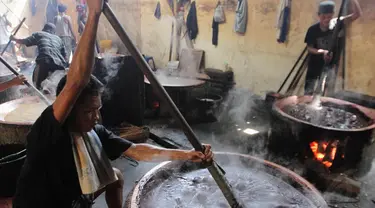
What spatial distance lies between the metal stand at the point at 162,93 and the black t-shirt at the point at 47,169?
67cm

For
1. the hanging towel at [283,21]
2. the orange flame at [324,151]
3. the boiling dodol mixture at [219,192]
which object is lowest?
the orange flame at [324,151]

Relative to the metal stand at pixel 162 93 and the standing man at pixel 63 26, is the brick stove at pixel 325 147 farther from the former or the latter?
the standing man at pixel 63 26

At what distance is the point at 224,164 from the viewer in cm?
331

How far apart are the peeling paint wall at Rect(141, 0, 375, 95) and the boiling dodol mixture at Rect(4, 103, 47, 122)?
5461mm

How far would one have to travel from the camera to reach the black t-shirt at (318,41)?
19.9 feet

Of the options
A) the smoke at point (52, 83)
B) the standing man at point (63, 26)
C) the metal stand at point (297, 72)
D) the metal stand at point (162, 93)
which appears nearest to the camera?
the metal stand at point (162, 93)

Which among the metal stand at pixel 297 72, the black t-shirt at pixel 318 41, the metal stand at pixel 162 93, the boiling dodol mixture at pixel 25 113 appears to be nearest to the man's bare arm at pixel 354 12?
the black t-shirt at pixel 318 41

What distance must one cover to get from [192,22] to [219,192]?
300 inches

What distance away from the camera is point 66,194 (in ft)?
7.15

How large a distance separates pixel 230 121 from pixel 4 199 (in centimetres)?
493

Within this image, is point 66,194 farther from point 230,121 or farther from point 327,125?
point 230,121

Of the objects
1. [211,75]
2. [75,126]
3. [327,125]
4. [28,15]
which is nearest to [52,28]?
[211,75]

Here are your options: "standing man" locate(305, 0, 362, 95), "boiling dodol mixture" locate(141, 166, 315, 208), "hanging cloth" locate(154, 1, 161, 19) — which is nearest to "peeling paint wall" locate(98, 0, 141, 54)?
"hanging cloth" locate(154, 1, 161, 19)

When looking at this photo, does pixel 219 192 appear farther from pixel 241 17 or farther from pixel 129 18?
pixel 129 18
